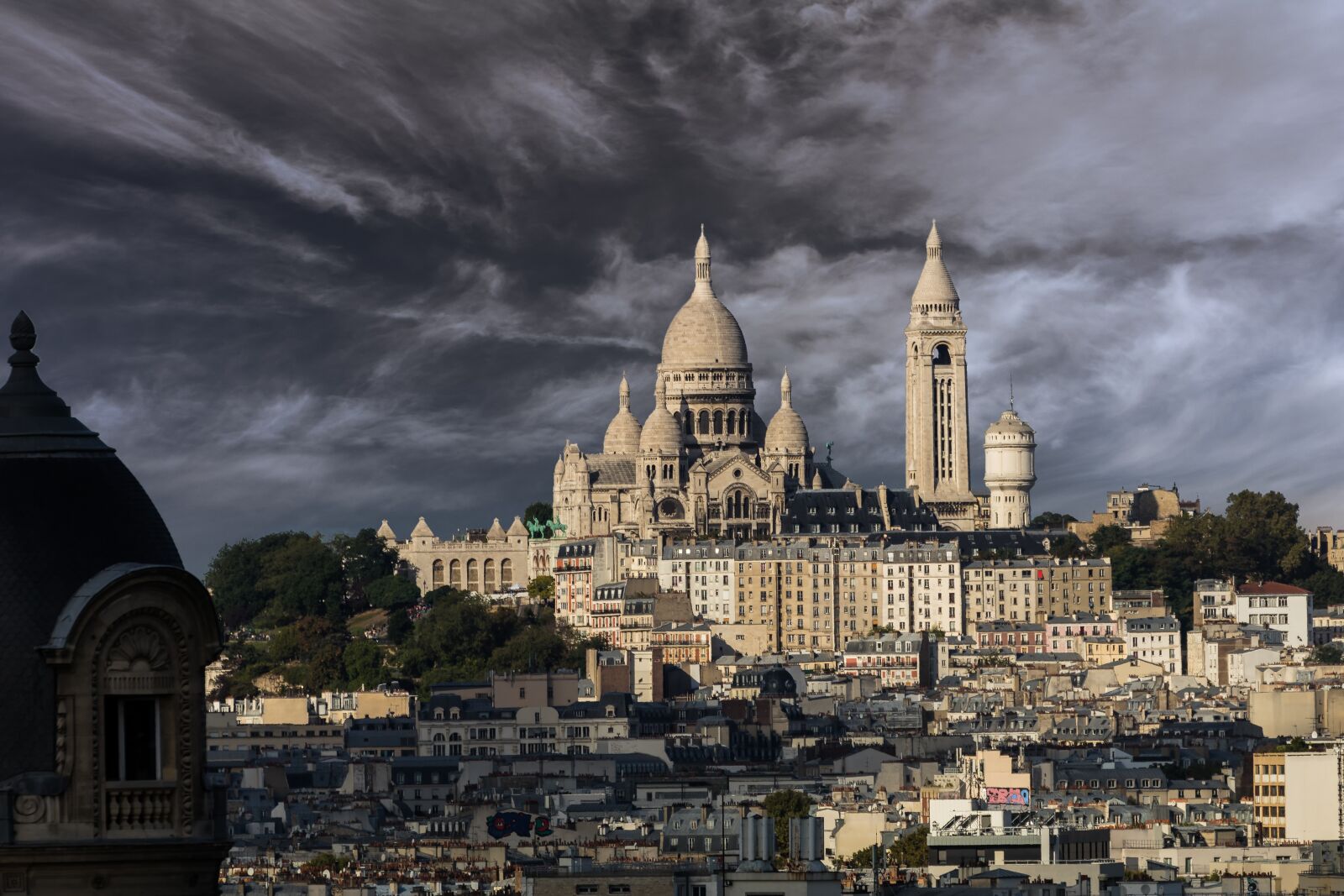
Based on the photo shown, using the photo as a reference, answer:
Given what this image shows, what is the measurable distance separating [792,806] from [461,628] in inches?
3282

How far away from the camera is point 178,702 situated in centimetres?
1570

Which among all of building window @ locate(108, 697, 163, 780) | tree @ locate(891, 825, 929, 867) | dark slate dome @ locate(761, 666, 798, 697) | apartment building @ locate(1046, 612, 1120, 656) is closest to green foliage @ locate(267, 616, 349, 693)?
dark slate dome @ locate(761, 666, 798, 697)

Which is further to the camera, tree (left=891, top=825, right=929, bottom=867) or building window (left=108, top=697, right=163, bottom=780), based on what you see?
tree (left=891, top=825, right=929, bottom=867)

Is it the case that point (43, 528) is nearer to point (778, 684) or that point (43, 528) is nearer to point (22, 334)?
point (22, 334)

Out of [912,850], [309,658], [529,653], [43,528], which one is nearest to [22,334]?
[43,528]

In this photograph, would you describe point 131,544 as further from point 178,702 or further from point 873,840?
point 873,840

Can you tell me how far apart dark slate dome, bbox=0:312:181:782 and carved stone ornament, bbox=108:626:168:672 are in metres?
0.28

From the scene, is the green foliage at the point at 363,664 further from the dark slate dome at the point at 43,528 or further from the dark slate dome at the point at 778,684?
the dark slate dome at the point at 43,528

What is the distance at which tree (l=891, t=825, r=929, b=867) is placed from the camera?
8506 cm

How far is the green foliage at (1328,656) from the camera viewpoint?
613 ft

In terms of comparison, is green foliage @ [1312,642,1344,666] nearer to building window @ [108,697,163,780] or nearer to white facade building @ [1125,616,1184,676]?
white facade building @ [1125,616,1184,676]

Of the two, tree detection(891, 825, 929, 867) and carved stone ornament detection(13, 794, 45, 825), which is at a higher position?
carved stone ornament detection(13, 794, 45, 825)

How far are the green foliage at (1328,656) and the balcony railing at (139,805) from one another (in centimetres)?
17207

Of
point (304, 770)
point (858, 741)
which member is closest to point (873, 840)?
point (304, 770)
